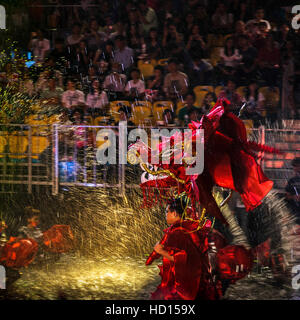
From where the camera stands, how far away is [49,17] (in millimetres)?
4715

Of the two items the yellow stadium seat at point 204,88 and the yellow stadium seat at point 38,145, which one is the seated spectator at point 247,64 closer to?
the yellow stadium seat at point 204,88

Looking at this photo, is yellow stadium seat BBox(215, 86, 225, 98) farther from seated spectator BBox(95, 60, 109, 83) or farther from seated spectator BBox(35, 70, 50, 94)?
seated spectator BBox(35, 70, 50, 94)

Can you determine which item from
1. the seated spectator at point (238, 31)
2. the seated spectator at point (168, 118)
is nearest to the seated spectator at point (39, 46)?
the seated spectator at point (168, 118)

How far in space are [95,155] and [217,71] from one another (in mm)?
1394

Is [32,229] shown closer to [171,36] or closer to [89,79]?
[89,79]

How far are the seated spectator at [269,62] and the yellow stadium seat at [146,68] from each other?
1.01 m

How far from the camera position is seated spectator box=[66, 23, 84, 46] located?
4457 mm

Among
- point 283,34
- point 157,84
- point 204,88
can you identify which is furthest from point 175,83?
point 283,34

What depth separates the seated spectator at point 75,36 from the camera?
4.46 metres

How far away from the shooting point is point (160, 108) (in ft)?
13.1

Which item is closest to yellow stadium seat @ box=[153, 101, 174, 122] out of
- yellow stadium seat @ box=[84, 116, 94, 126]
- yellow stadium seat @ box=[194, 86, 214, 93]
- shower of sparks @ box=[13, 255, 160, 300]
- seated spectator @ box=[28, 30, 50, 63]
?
yellow stadium seat @ box=[194, 86, 214, 93]

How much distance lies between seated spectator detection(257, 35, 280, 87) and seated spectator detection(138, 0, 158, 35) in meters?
1.09

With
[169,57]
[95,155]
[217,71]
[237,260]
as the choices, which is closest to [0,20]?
[95,155]

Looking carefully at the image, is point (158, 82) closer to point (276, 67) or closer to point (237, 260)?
point (276, 67)
